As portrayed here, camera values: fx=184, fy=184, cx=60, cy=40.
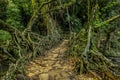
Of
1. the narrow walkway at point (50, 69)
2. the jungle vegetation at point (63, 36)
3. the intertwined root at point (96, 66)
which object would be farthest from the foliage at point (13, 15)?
the intertwined root at point (96, 66)

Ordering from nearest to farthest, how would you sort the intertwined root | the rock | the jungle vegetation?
the intertwined root < the rock < the jungle vegetation

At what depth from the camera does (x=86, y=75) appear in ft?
14.7

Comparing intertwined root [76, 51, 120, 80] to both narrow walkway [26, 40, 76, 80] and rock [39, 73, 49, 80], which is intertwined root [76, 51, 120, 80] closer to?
narrow walkway [26, 40, 76, 80]

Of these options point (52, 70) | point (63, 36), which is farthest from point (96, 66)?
point (63, 36)

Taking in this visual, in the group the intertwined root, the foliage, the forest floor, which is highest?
the foliage

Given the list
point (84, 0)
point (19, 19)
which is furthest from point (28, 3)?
point (84, 0)

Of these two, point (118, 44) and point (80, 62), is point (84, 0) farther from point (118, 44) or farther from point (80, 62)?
point (80, 62)

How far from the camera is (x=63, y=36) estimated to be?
1275 cm

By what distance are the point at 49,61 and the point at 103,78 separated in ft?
8.07

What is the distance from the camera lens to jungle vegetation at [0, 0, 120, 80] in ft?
15.0

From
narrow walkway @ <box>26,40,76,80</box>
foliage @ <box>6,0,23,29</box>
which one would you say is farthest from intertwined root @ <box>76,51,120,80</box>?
foliage @ <box>6,0,23,29</box>

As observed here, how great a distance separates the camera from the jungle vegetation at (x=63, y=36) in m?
4.57

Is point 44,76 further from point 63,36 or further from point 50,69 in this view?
point 63,36

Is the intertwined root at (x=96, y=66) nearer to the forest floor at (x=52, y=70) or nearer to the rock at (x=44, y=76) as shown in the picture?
the forest floor at (x=52, y=70)
